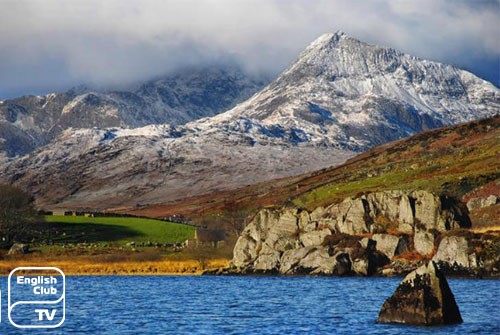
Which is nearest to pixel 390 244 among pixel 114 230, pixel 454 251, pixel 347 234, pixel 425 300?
pixel 347 234

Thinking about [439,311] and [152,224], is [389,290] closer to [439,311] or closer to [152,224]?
[439,311]

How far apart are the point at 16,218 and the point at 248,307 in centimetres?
8369

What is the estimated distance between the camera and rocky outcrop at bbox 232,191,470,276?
385ft

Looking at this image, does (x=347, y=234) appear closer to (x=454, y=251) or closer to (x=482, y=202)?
(x=454, y=251)

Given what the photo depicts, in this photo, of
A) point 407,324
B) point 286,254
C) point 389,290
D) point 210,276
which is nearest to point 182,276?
point 210,276

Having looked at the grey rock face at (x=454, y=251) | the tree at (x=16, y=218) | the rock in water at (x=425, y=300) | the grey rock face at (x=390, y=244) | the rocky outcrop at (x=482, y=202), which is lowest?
the rock in water at (x=425, y=300)

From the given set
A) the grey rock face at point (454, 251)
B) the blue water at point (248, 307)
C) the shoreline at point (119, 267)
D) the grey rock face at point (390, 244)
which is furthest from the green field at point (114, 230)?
the grey rock face at point (454, 251)

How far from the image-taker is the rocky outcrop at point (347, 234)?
117 m

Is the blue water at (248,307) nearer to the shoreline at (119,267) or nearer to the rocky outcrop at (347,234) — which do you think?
the rocky outcrop at (347,234)

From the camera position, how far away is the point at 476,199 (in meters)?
135

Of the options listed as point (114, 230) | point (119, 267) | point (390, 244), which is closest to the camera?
point (390, 244)

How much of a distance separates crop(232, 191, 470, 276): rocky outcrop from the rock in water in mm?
54521

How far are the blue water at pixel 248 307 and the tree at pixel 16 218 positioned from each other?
129 ft

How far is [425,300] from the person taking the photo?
196 feet
